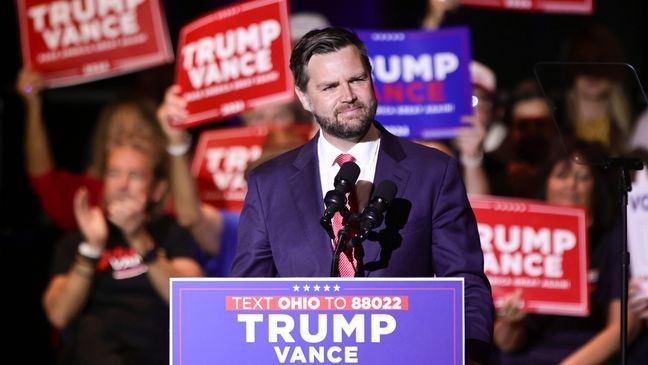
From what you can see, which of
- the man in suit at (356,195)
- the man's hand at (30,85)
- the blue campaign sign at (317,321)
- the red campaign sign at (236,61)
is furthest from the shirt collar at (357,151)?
the man's hand at (30,85)

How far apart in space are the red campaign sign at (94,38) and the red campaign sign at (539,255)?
170 cm

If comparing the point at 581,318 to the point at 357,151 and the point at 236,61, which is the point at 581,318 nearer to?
the point at 236,61

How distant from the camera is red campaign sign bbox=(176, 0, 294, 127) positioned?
4859 millimetres

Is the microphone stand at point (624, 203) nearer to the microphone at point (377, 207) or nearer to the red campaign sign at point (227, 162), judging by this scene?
the microphone at point (377, 207)

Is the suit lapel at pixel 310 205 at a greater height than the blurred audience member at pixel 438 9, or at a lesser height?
lesser

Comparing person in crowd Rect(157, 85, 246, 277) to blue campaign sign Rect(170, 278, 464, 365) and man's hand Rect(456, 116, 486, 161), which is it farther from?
blue campaign sign Rect(170, 278, 464, 365)

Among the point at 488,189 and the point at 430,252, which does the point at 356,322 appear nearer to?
the point at 430,252

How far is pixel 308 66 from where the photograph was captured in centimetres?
291

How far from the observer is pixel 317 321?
2.49 m

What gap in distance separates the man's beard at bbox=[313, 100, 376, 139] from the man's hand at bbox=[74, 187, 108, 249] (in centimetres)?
268

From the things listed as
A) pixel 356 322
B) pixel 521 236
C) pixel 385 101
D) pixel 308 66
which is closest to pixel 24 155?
pixel 385 101

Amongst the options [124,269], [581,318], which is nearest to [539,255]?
[581,318]

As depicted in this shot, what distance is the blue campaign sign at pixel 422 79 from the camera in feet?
15.3

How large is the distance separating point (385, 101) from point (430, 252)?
6.21ft
